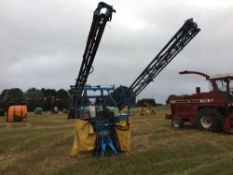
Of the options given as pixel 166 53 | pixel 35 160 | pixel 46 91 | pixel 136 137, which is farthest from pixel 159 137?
pixel 46 91

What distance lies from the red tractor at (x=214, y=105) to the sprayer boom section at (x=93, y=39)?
3905 mm

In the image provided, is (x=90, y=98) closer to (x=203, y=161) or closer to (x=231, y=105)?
(x=203, y=161)

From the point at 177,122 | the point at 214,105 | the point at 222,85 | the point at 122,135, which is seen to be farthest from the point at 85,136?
the point at 177,122

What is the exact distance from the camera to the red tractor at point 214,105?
45.1 feet

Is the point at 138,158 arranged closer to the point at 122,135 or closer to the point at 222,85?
the point at 122,135

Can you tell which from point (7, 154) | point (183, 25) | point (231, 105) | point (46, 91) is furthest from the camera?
point (46, 91)

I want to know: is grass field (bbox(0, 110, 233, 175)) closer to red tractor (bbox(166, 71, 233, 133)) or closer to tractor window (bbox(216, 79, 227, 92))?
red tractor (bbox(166, 71, 233, 133))

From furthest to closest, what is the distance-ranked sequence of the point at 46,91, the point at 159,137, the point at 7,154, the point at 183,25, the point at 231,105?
the point at 46,91
the point at 183,25
the point at 231,105
the point at 159,137
the point at 7,154

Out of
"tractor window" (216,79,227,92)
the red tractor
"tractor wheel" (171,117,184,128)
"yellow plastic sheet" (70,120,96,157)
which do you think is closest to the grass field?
"yellow plastic sheet" (70,120,96,157)

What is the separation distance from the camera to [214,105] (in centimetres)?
1427

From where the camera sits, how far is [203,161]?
27.0 feet

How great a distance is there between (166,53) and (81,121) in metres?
12.1

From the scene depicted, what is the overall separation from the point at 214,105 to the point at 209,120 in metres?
0.60

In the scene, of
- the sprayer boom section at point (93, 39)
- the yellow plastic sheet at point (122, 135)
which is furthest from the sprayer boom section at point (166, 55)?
the yellow plastic sheet at point (122, 135)
